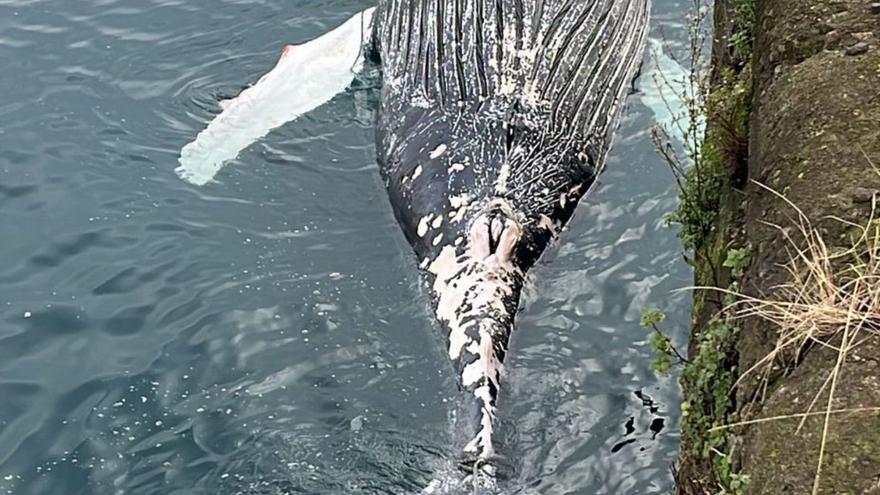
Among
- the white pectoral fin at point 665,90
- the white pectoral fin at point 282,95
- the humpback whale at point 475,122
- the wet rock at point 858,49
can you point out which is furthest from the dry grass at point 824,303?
the white pectoral fin at point 282,95

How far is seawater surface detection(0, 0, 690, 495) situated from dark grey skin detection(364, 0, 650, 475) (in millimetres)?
179

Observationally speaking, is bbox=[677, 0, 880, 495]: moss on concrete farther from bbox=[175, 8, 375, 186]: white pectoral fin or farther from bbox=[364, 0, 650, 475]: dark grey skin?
bbox=[175, 8, 375, 186]: white pectoral fin

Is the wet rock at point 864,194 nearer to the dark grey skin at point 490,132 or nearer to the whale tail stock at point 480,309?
the whale tail stock at point 480,309

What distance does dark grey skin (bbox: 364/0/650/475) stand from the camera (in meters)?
5.39

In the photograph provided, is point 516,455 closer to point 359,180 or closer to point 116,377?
point 116,377

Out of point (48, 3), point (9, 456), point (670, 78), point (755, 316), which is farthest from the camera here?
point (48, 3)

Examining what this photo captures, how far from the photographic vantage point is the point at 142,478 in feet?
15.8

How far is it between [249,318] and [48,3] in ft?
14.0

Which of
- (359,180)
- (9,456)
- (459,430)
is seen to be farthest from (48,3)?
(459,430)

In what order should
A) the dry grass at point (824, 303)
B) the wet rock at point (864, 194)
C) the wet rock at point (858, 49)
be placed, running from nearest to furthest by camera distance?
the dry grass at point (824, 303)
the wet rock at point (864, 194)
the wet rock at point (858, 49)

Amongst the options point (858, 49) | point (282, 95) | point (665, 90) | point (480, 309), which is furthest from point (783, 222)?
point (282, 95)

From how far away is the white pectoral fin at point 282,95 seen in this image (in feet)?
22.6

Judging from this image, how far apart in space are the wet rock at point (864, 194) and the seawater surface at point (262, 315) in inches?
72.9

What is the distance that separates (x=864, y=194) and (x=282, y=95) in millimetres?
4789
